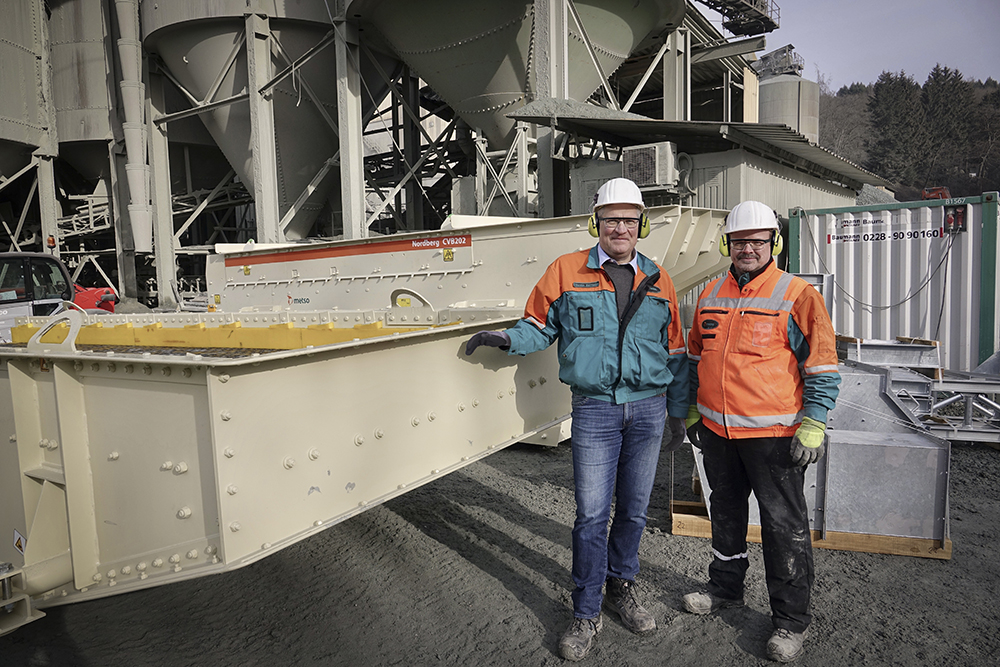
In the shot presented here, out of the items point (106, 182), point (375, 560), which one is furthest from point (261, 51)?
point (375, 560)

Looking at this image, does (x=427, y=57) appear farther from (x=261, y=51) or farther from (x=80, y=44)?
(x=80, y=44)

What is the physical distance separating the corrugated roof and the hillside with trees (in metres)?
28.4

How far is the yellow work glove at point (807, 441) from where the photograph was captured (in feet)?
8.04

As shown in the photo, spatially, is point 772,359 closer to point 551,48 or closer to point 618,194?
point 618,194

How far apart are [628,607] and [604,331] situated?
127 centimetres

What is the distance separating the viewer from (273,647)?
8.94 feet

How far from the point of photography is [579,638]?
2611 millimetres

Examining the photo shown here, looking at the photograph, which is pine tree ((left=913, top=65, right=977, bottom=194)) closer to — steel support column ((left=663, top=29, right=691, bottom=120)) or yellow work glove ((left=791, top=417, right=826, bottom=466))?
steel support column ((left=663, top=29, right=691, bottom=120))

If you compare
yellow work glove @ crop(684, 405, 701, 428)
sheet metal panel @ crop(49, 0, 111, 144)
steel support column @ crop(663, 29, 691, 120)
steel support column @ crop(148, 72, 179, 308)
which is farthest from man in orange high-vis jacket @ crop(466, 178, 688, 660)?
sheet metal panel @ crop(49, 0, 111, 144)

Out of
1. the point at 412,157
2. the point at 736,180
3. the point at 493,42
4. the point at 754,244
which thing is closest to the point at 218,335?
the point at 754,244

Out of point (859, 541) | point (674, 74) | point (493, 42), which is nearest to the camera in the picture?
point (859, 541)

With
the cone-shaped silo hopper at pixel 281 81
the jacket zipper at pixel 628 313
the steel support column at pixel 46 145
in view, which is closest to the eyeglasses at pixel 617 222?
the jacket zipper at pixel 628 313

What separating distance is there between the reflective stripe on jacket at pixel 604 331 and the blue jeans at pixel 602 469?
8 cm

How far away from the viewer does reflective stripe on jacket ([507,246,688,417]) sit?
2.60 metres
